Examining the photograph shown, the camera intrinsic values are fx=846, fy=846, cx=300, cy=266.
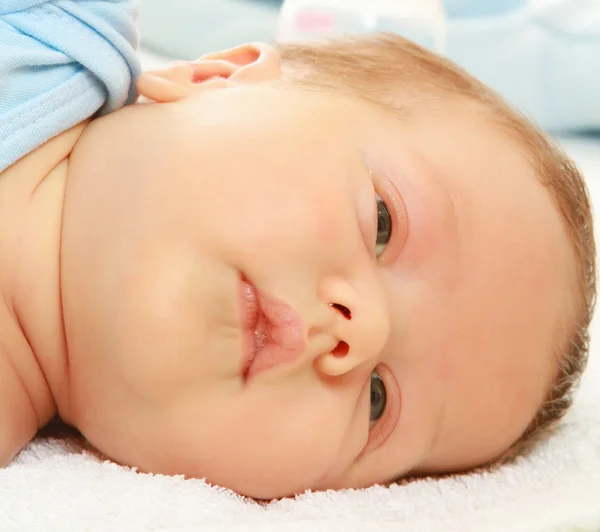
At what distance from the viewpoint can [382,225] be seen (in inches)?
34.0

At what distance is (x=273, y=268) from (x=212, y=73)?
1.12 ft

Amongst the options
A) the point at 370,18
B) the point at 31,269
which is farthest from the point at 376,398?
the point at 370,18

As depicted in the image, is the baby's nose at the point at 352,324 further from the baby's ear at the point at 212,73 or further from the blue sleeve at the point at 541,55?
the blue sleeve at the point at 541,55

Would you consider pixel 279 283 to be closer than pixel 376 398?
Yes

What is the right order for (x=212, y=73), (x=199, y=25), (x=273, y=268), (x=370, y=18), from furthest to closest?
(x=199, y=25) < (x=370, y=18) < (x=212, y=73) < (x=273, y=268)

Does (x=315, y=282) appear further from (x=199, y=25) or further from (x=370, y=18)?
(x=199, y=25)

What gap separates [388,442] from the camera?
0.89 meters

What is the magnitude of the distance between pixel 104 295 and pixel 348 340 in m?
0.24

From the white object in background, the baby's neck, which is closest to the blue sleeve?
the white object in background

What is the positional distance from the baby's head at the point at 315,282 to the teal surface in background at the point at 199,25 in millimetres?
1390

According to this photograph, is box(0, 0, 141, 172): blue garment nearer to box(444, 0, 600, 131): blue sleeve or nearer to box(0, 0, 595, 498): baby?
box(0, 0, 595, 498): baby

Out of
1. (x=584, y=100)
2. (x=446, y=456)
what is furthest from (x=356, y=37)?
(x=584, y=100)

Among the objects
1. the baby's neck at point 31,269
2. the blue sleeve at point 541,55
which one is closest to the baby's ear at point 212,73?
the baby's neck at point 31,269

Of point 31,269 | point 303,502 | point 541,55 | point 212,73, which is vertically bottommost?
point 541,55
